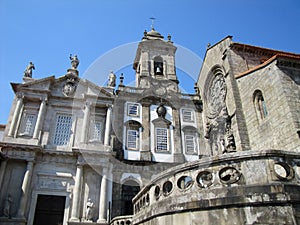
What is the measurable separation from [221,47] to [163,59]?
874cm

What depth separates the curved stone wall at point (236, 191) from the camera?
4.74 m

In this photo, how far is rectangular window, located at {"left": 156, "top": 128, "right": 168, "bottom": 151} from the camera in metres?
20.0

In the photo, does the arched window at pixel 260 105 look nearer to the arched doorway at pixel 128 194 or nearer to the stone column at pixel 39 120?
the arched doorway at pixel 128 194

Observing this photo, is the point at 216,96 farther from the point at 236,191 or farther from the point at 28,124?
the point at 236,191

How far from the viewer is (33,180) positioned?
15.8 meters

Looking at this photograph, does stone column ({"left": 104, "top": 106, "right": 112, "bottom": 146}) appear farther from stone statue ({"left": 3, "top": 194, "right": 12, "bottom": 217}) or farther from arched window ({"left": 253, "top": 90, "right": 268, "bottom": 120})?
arched window ({"left": 253, "top": 90, "right": 268, "bottom": 120})

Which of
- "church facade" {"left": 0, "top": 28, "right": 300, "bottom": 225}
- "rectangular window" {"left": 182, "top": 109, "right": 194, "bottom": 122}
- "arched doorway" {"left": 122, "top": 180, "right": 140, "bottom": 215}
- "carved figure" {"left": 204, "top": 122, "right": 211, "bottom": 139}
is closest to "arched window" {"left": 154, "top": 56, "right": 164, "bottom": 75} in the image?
"church facade" {"left": 0, "top": 28, "right": 300, "bottom": 225}

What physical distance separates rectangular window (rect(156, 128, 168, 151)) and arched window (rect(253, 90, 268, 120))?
8.22 m

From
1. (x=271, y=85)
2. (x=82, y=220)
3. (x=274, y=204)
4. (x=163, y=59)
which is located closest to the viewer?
(x=274, y=204)

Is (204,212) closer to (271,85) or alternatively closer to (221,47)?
(271,85)

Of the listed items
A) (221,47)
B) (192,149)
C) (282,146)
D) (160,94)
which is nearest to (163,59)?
(160,94)

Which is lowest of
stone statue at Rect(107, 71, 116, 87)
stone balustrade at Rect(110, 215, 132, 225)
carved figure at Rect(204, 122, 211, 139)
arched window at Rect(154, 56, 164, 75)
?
stone balustrade at Rect(110, 215, 132, 225)

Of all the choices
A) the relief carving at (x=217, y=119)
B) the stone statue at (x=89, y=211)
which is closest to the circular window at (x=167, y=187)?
the relief carving at (x=217, y=119)

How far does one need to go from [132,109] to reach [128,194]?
7.45 meters
